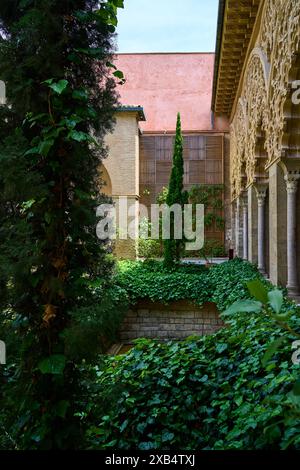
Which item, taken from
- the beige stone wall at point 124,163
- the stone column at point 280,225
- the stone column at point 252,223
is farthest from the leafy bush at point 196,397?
the beige stone wall at point 124,163

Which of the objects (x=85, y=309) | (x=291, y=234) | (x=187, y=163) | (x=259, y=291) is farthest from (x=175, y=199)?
(x=259, y=291)

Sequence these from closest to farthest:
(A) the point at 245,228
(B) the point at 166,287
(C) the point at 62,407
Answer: (C) the point at 62,407
(B) the point at 166,287
(A) the point at 245,228

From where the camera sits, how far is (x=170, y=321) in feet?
36.6

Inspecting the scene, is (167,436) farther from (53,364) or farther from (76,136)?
(76,136)

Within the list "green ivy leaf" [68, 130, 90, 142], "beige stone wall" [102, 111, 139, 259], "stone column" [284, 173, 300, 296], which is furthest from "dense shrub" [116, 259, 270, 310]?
"green ivy leaf" [68, 130, 90, 142]

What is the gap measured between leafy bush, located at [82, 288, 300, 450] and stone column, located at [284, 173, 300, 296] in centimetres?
312

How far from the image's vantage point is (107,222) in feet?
9.57

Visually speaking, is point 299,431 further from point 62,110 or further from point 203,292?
point 203,292

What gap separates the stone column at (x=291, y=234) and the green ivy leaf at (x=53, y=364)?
5752 mm

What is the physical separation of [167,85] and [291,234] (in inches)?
605

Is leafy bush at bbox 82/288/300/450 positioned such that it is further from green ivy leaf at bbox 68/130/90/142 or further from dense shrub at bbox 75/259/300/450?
green ivy leaf at bbox 68/130/90/142

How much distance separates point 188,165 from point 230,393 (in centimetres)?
1681

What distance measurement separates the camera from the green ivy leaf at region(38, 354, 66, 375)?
2314mm

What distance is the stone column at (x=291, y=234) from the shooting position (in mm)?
7469
